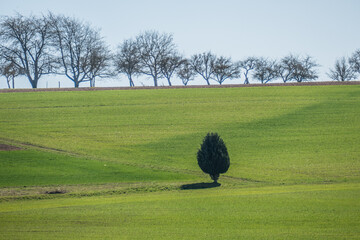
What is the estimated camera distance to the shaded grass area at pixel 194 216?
1145cm

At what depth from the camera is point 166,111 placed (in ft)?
132

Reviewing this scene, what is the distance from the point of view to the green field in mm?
12500

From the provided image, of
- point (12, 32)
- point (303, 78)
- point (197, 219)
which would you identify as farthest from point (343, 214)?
point (303, 78)

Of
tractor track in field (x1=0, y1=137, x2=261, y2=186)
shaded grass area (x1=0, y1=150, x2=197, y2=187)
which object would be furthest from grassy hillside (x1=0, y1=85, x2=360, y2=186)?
shaded grass area (x1=0, y1=150, x2=197, y2=187)

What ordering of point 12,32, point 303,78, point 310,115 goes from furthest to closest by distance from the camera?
point 303,78
point 12,32
point 310,115

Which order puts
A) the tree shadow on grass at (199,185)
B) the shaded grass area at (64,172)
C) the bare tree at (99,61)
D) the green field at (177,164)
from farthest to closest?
1. the bare tree at (99,61)
2. the shaded grass area at (64,172)
3. the tree shadow on grass at (199,185)
4. the green field at (177,164)

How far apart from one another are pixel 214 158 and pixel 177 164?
14.5 feet

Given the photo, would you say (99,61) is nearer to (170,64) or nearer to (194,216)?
(170,64)

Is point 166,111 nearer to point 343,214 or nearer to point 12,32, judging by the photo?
point 343,214

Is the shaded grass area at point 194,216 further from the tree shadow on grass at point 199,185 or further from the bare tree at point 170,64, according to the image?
the bare tree at point 170,64

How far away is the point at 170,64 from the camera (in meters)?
88.1

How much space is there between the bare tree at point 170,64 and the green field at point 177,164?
121 feet

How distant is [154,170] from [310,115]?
17731mm

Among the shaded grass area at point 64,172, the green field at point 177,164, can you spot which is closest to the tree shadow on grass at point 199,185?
the green field at point 177,164
